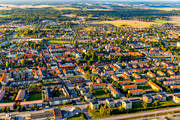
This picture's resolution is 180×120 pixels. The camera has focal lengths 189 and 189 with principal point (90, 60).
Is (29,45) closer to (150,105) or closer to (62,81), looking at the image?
(62,81)

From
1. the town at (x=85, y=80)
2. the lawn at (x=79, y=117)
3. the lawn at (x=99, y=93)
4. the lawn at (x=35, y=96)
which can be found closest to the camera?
the lawn at (x=79, y=117)

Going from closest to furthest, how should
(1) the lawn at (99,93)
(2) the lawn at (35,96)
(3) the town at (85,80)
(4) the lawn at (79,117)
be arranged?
1. (4) the lawn at (79,117)
2. (3) the town at (85,80)
3. (2) the lawn at (35,96)
4. (1) the lawn at (99,93)

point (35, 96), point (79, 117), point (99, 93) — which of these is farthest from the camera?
point (99, 93)

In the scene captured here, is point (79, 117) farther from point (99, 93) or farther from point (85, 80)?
point (85, 80)

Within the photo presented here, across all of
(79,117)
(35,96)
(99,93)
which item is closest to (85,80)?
(99,93)

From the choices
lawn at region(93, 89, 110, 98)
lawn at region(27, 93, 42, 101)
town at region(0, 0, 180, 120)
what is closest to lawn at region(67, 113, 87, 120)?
town at region(0, 0, 180, 120)

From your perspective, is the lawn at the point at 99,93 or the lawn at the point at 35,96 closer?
the lawn at the point at 35,96

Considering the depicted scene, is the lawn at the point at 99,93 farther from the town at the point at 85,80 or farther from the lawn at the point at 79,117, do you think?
the lawn at the point at 79,117

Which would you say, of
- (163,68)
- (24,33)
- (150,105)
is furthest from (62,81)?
(24,33)

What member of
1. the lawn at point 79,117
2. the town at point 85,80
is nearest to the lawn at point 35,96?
the town at point 85,80
